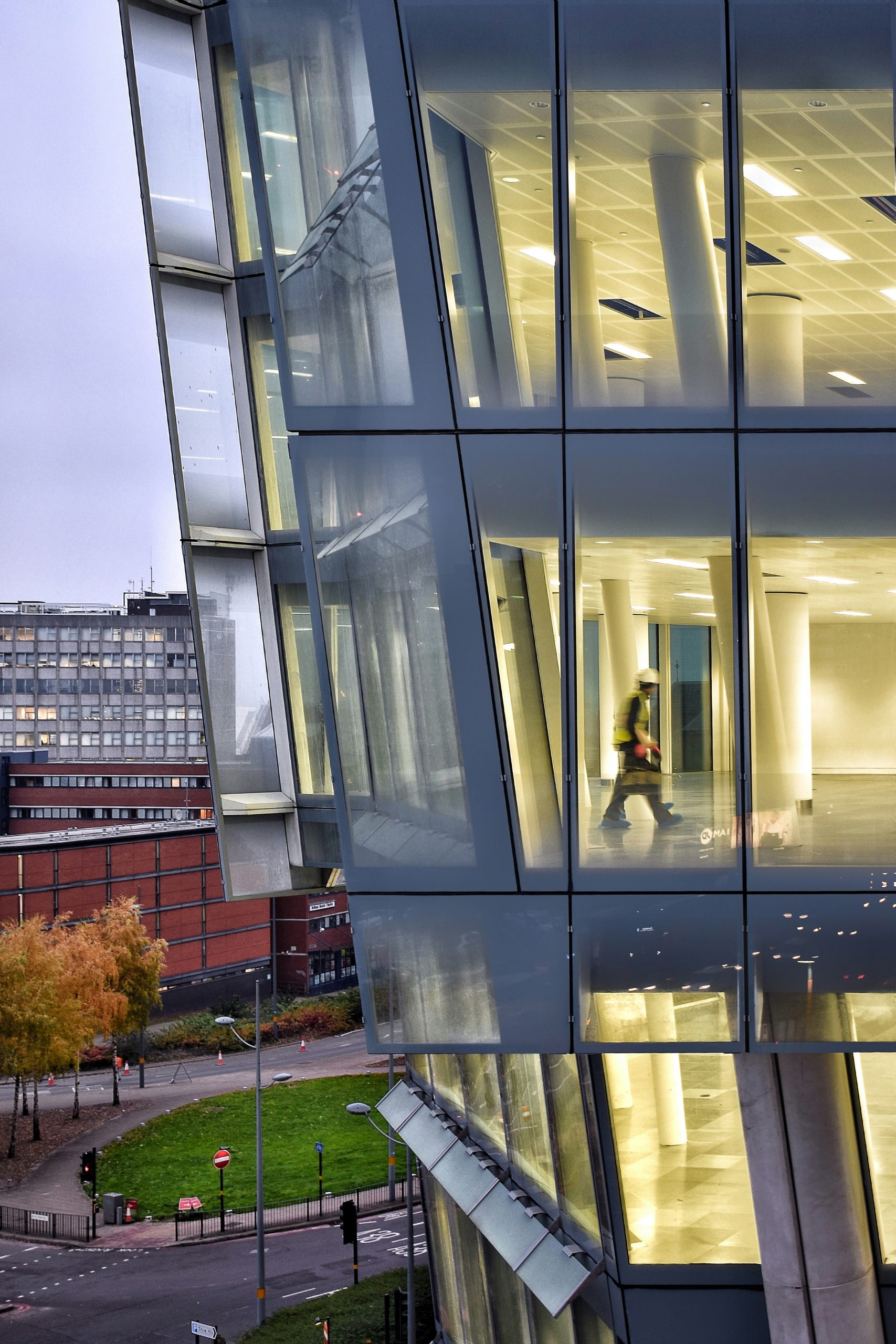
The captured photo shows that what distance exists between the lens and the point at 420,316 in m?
11.9

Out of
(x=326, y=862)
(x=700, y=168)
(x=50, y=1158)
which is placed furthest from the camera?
(x=50, y=1158)

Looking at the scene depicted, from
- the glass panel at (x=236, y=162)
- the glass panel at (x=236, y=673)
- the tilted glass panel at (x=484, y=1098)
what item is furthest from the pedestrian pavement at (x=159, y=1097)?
the glass panel at (x=236, y=162)

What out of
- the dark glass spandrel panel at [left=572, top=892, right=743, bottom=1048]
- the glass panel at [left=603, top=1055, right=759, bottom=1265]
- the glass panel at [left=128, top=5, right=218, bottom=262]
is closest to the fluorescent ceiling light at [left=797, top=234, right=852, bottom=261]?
the dark glass spandrel panel at [left=572, top=892, right=743, bottom=1048]

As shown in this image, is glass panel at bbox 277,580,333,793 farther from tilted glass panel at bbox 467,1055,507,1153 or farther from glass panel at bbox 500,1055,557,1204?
tilted glass panel at bbox 467,1055,507,1153

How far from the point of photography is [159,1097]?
181 feet

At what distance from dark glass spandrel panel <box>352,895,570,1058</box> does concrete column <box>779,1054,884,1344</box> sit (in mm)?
3210

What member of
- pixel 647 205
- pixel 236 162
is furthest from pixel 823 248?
pixel 236 162

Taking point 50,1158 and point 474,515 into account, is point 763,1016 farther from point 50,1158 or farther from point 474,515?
point 50,1158

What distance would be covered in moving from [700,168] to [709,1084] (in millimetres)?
10405

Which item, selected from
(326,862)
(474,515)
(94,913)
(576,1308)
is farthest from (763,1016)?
(94,913)

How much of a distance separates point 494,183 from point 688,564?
148 inches

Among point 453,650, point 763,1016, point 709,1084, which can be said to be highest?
point 453,650

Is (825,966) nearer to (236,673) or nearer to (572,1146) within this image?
(572,1146)

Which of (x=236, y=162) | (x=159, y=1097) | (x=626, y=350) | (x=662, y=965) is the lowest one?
(x=159, y=1097)
